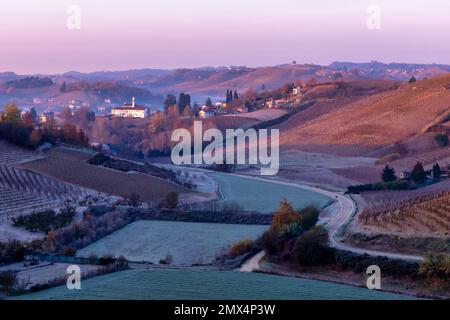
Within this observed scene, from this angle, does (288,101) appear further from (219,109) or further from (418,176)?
(418,176)

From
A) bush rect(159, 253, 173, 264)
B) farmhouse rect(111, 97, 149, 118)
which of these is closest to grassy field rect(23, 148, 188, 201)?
bush rect(159, 253, 173, 264)

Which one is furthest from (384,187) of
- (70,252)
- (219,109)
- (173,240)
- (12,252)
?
(219,109)

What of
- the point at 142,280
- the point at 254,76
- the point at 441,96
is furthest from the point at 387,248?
the point at 254,76

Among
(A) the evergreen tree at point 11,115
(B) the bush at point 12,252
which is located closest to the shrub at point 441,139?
(A) the evergreen tree at point 11,115

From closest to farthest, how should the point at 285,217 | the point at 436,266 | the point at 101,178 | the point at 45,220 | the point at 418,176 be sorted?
the point at 436,266, the point at 285,217, the point at 45,220, the point at 418,176, the point at 101,178

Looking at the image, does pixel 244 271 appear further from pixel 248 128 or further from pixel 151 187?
pixel 248 128
